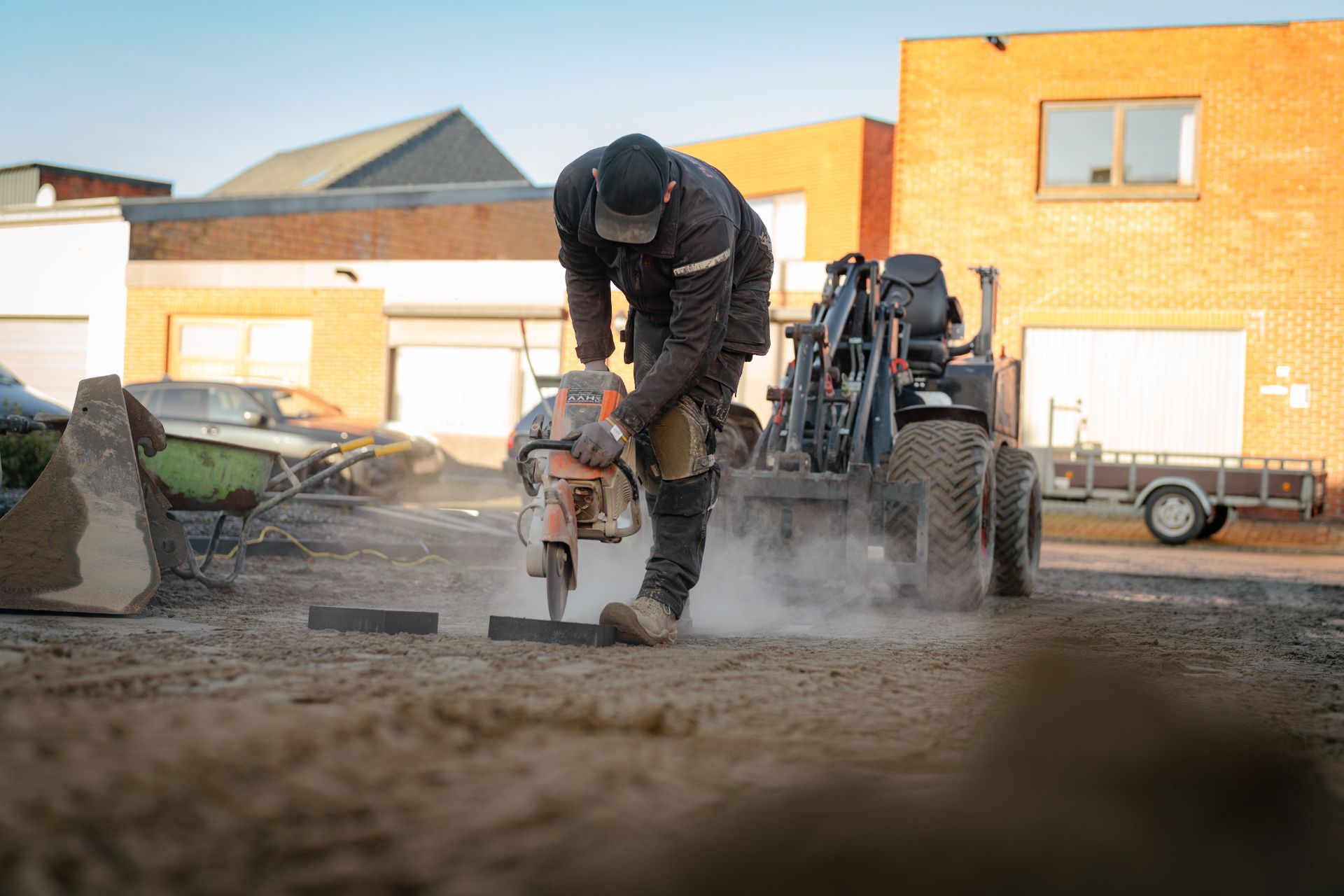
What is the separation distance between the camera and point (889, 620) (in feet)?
20.1

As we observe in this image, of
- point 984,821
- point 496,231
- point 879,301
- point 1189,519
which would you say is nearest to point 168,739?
point 984,821

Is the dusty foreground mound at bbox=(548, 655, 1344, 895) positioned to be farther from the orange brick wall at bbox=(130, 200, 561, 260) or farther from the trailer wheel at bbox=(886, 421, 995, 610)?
the orange brick wall at bbox=(130, 200, 561, 260)

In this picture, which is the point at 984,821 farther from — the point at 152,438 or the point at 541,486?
the point at 152,438

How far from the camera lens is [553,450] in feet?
14.2

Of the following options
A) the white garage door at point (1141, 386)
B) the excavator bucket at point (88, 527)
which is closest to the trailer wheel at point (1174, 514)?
the white garage door at point (1141, 386)

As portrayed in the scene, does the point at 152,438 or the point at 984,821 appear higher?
the point at 152,438

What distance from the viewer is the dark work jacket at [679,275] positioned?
4.32m

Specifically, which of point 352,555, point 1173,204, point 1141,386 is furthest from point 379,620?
point 1173,204

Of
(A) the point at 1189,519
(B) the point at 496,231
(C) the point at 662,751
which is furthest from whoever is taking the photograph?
(B) the point at 496,231

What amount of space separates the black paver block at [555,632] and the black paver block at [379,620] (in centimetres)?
28

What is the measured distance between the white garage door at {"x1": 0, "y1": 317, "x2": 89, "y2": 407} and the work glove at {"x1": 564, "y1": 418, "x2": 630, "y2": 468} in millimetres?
25611

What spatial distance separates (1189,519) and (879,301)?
9145 millimetres

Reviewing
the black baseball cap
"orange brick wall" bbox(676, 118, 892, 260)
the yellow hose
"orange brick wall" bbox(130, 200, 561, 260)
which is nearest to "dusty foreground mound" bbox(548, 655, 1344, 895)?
the black baseball cap

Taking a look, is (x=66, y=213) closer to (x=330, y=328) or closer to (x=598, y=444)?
(x=330, y=328)
